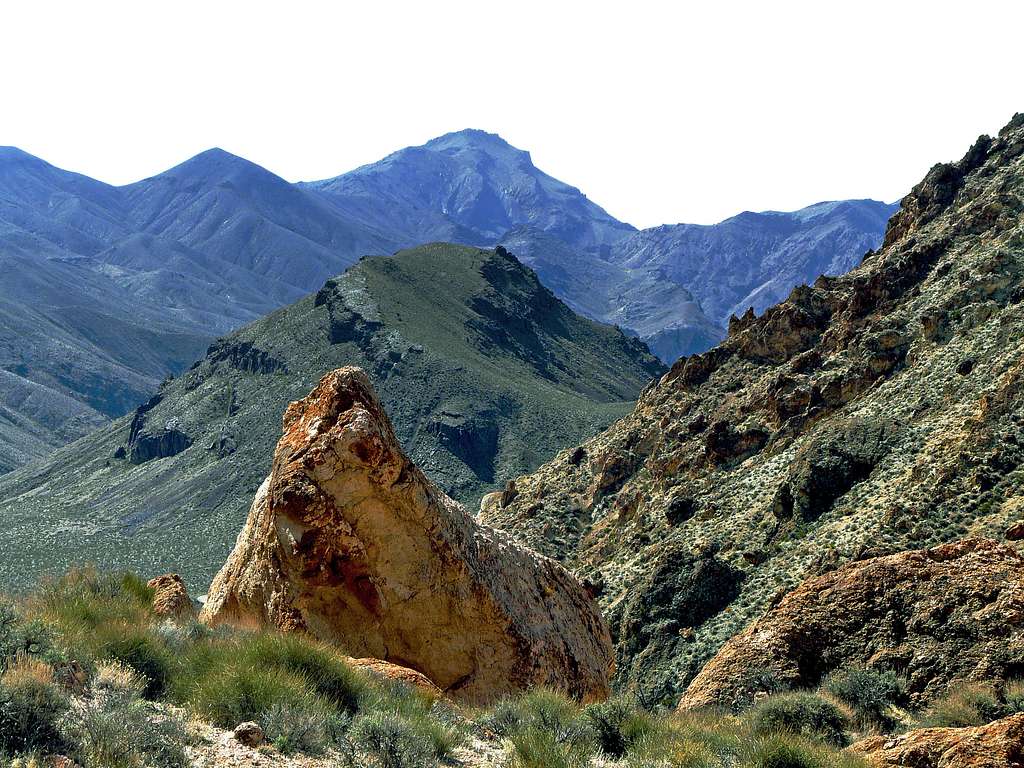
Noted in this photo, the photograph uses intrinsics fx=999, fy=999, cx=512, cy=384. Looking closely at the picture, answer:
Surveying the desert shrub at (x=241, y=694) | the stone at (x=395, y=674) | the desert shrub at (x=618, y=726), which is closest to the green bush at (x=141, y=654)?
the desert shrub at (x=241, y=694)

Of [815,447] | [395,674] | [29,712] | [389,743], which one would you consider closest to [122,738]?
[29,712]

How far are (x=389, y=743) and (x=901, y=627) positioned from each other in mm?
8589

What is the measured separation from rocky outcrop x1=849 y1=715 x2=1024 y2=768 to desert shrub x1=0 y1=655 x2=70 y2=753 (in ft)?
22.3

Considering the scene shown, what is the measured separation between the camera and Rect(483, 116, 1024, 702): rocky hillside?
2902 cm

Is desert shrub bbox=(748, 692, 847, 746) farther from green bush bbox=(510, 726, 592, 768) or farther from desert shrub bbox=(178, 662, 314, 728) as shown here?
desert shrub bbox=(178, 662, 314, 728)

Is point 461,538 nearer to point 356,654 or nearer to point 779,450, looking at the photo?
point 356,654

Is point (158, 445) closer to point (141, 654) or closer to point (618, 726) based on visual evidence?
point (141, 654)

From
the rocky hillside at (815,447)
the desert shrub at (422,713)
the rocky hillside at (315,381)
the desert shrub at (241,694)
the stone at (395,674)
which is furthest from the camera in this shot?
the rocky hillside at (315,381)

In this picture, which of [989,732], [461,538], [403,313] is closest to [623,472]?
[461,538]

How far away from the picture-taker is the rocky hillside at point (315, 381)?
11088 cm

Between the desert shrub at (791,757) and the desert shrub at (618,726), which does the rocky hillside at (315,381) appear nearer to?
the desert shrub at (618,726)

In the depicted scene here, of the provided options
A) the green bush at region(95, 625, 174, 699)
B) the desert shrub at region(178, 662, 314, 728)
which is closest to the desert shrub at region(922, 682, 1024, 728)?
the desert shrub at region(178, 662, 314, 728)

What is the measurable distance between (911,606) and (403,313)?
137828 millimetres

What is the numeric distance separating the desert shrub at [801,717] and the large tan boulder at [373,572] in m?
4.63
